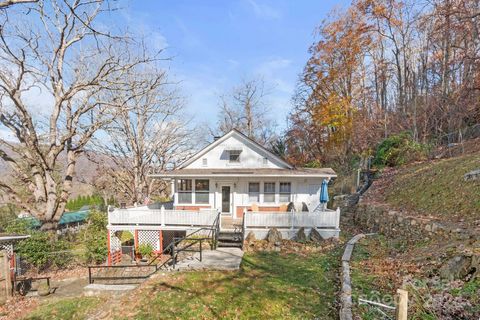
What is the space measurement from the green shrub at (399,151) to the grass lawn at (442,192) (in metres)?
4.42

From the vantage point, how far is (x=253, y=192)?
647 inches

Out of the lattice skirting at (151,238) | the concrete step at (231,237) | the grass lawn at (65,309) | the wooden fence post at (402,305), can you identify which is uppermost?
the wooden fence post at (402,305)

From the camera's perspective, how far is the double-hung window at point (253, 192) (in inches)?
645

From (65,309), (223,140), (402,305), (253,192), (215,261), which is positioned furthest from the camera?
(223,140)

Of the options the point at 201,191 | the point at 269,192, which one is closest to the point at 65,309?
the point at 201,191

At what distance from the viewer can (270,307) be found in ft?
20.8

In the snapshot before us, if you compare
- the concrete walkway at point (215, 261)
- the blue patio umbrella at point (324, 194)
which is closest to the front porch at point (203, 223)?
the blue patio umbrella at point (324, 194)

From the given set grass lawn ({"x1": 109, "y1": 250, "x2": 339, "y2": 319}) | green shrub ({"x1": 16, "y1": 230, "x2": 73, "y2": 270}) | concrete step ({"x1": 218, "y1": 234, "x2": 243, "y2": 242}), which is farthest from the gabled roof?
grass lawn ({"x1": 109, "y1": 250, "x2": 339, "y2": 319})

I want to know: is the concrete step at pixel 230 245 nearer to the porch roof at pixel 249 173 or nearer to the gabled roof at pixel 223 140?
the porch roof at pixel 249 173

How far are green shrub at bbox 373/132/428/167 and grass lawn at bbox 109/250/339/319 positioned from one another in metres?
12.0

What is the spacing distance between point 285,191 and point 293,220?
11.7 feet

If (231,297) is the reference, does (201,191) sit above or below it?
above

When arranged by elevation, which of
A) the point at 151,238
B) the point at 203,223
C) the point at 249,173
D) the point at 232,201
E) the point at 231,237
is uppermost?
the point at 249,173

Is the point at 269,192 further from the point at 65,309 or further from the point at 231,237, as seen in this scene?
the point at 65,309
